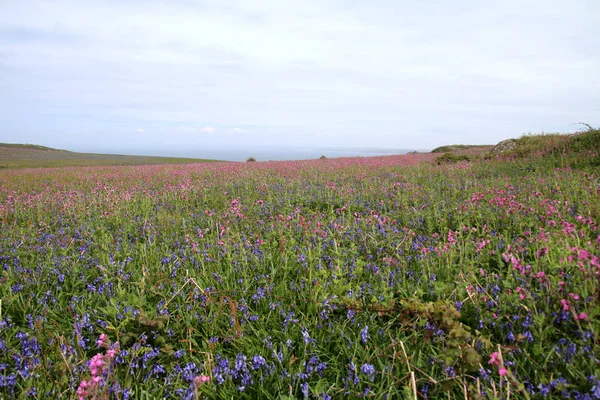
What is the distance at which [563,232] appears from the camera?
3398mm

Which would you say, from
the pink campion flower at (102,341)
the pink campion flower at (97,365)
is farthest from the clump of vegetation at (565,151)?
the pink campion flower at (97,365)

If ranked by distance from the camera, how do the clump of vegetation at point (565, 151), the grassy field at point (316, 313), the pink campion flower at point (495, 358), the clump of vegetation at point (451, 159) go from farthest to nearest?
the clump of vegetation at point (451, 159) → the clump of vegetation at point (565, 151) → the grassy field at point (316, 313) → the pink campion flower at point (495, 358)

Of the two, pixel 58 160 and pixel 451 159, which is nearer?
pixel 451 159

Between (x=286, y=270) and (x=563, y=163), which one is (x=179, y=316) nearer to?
(x=286, y=270)

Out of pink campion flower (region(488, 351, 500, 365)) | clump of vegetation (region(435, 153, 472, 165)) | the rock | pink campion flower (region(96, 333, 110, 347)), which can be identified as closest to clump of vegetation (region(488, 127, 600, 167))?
the rock

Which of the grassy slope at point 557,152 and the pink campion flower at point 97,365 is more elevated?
the grassy slope at point 557,152

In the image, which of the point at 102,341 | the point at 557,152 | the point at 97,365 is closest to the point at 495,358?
the point at 97,365

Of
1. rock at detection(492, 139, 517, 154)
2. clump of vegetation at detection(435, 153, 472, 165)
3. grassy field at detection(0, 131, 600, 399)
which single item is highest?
rock at detection(492, 139, 517, 154)

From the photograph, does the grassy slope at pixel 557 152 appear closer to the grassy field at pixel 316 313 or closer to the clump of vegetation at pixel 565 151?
the clump of vegetation at pixel 565 151

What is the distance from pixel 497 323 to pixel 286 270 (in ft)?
6.05

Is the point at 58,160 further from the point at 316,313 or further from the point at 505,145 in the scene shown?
the point at 316,313

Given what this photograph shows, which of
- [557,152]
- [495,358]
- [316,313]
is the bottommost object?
[316,313]

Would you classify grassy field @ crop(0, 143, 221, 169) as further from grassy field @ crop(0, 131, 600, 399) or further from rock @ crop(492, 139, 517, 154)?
rock @ crop(492, 139, 517, 154)

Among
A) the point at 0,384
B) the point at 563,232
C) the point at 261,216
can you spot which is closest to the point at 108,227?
the point at 261,216
